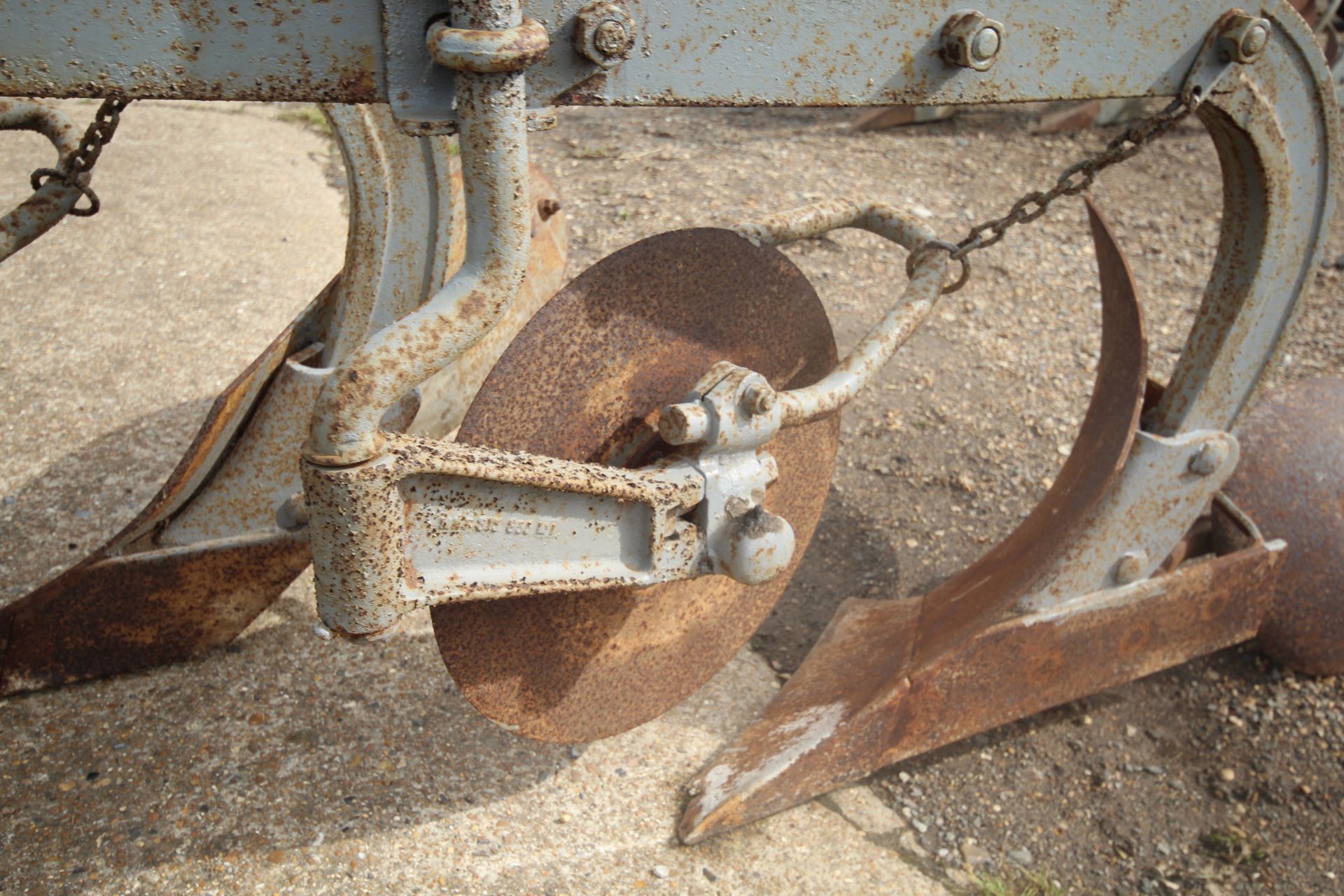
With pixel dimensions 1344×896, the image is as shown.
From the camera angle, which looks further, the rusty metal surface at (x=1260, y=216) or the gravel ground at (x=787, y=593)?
the gravel ground at (x=787, y=593)

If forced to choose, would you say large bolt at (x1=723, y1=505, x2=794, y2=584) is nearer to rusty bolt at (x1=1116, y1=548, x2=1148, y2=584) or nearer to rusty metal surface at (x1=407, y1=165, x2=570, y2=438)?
rusty bolt at (x1=1116, y1=548, x2=1148, y2=584)

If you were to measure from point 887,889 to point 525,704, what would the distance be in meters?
0.79

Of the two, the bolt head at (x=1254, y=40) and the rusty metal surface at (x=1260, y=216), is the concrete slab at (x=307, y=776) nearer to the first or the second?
the rusty metal surface at (x=1260, y=216)

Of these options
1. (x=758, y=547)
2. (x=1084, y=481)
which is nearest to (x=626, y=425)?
(x=758, y=547)

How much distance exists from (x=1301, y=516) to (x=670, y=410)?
1710 millimetres

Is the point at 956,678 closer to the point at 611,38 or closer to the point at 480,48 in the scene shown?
the point at 611,38

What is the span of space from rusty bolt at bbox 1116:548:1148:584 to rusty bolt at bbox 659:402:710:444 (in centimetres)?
107

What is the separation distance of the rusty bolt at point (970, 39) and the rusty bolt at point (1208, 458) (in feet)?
3.32

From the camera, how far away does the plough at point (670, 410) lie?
135cm

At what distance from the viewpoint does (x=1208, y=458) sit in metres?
2.24

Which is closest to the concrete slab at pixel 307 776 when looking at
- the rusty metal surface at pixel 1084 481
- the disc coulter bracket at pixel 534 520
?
the rusty metal surface at pixel 1084 481

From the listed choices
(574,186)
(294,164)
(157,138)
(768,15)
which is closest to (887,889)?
(768,15)

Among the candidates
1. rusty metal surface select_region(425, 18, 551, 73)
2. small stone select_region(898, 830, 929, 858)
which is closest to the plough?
rusty metal surface select_region(425, 18, 551, 73)

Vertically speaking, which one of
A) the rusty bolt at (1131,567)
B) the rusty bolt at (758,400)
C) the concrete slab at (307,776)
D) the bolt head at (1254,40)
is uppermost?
the bolt head at (1254,40)
